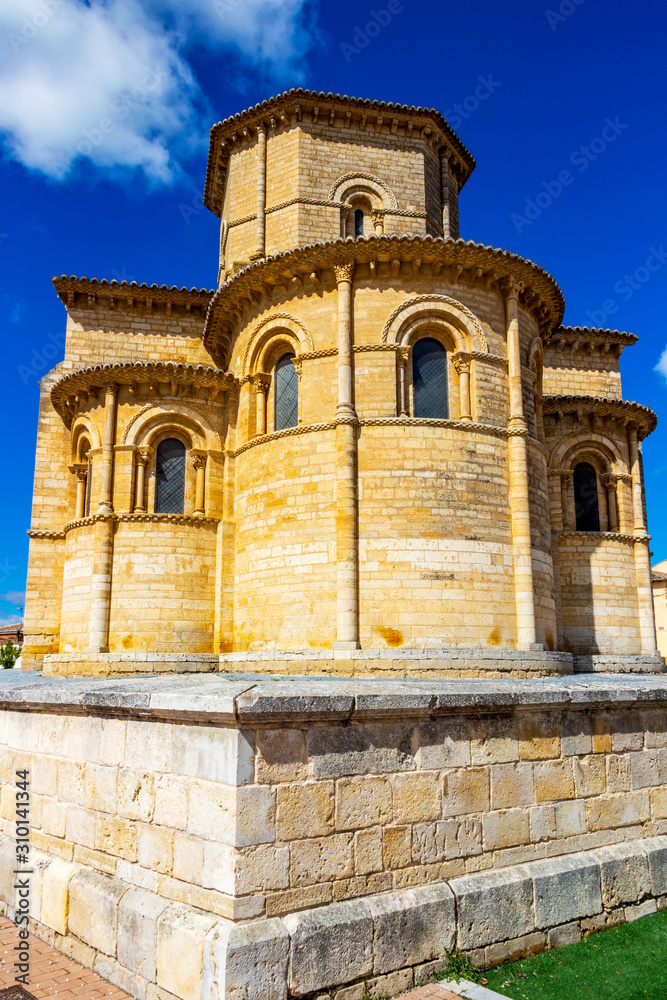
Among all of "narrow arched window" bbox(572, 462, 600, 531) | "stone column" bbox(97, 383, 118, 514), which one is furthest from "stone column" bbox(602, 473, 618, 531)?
"stone column" bbox(97, 383, 118, 514)

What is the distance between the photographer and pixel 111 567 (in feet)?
51.2

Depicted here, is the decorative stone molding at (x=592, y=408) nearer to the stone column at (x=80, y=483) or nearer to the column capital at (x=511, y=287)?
the column capital at (x=511, y=287)

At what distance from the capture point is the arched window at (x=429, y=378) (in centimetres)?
1474

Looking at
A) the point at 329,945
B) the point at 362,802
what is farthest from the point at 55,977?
the point at 362,802

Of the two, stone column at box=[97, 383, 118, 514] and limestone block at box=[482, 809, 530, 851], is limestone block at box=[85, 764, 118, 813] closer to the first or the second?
limestone block at box=[482, 809, 530, 851]

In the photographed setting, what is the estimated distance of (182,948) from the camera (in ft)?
14.5

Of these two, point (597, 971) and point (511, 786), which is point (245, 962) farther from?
point (597, 971)

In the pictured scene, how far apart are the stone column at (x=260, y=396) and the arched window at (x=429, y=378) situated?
10.3 feet

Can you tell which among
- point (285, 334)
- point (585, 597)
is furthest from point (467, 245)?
point (585, 597)

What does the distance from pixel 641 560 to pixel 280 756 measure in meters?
16.5

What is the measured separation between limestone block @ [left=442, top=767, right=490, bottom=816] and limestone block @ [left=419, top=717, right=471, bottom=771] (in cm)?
8

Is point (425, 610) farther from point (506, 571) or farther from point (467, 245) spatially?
point (467, 245)

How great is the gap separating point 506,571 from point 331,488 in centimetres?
Answer: 355

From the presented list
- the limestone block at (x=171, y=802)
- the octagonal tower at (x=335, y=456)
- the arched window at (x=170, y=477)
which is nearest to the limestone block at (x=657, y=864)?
the limestone block at (x=171, y=802)
